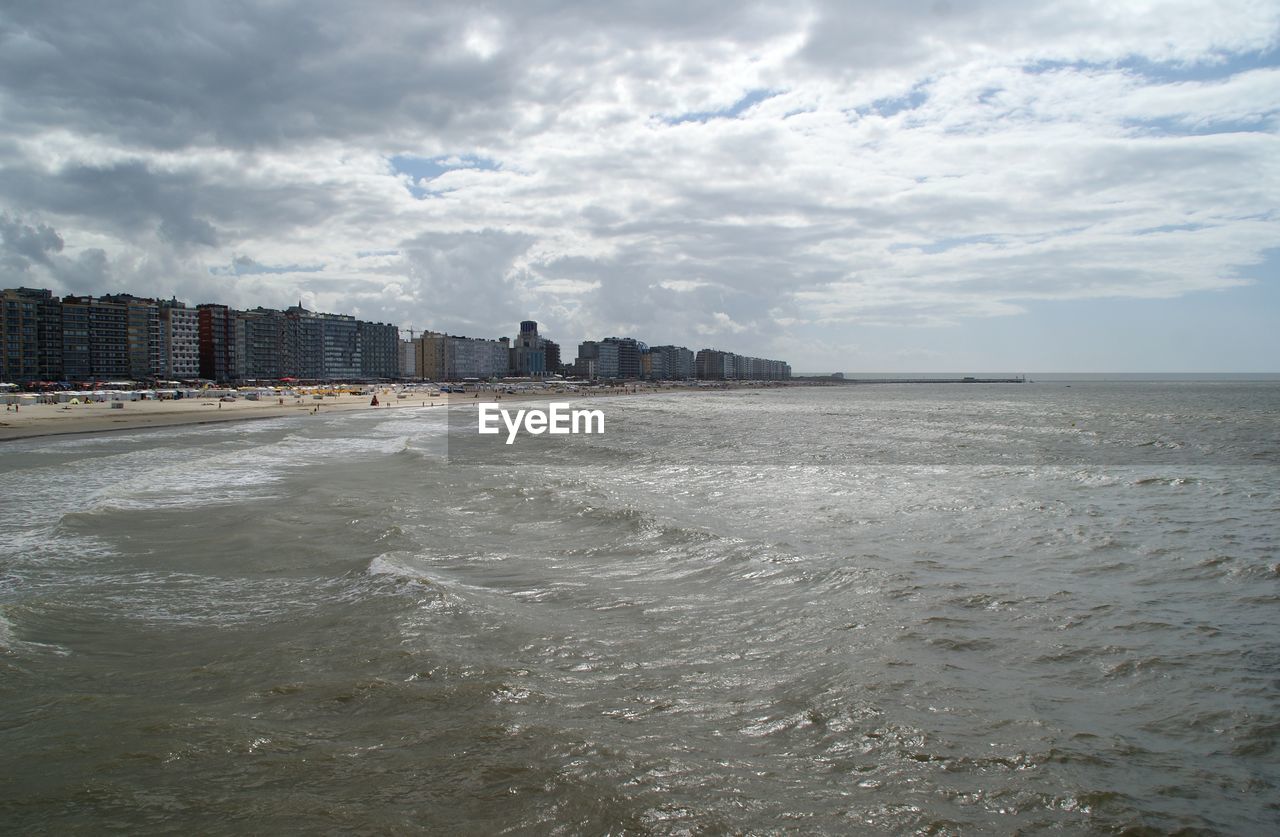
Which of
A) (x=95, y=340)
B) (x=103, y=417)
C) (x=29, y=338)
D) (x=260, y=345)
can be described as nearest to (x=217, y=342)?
(x=260, y=345)

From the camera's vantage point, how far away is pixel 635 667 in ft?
22.8

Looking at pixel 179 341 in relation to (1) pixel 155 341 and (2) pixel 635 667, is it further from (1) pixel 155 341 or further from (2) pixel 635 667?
(2) pixel 635 667

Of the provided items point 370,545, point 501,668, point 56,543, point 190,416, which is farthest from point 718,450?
point 190,416

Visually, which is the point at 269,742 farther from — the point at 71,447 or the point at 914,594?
the point at 71,447

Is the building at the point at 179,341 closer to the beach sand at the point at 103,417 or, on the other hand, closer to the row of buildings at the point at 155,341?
the row of buildings at the point at 155,341

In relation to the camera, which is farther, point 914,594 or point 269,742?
point 914,594

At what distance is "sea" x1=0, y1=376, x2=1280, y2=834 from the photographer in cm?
472

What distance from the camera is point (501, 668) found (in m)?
6.86

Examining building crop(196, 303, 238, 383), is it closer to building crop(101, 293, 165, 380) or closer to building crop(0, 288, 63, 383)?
building crop(101, 293, 165, 380)

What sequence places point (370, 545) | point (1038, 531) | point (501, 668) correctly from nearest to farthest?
point (501, 668), point (370, 545), point (1038, 531)

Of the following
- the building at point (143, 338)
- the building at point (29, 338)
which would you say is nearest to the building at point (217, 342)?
the building at point (143, 338)

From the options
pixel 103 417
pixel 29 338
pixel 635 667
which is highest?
pixel 29 338

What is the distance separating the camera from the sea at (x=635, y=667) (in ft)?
15.5

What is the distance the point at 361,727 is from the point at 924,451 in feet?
95.4
